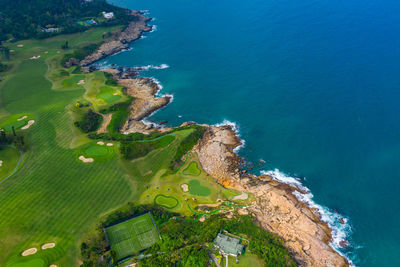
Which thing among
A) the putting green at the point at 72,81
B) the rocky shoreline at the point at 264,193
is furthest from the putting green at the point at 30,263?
the putting green at the point at 72,81

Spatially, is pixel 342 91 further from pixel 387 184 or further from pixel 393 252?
pixel 393 252

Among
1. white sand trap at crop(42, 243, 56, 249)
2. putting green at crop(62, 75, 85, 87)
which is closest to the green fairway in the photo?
white sand trap at crop(42, 243, 56, 249)

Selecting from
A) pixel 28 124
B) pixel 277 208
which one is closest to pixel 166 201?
pixel 277 208

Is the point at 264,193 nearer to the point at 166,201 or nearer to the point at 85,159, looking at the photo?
the point at 166,201

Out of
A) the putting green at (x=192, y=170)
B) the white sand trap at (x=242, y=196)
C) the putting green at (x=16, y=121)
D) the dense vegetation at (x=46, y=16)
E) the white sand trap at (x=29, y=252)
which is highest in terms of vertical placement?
the dense vegetation at (x=46, y=16)

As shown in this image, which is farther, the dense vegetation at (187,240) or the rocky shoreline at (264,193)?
the rocky shoreline at (264,193)

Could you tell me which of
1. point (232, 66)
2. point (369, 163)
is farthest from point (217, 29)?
point (369, 163)

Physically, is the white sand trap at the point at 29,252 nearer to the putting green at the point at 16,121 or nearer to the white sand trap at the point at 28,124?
→ the white sand trap at the point at 28,124
